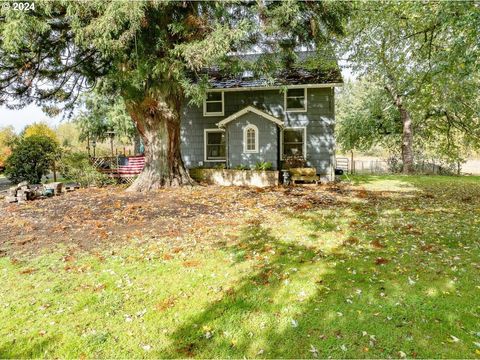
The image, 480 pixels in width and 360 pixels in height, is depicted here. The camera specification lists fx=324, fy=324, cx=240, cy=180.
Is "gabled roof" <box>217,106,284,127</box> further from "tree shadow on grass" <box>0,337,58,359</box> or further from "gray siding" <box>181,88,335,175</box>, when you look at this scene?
"tree shadow on grass" <box>0,337,58,359</box>

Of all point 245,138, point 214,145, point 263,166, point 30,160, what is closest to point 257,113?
point 245,138

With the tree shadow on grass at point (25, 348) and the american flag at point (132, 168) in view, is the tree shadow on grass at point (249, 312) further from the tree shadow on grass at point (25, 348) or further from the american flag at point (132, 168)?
the american flag at point (132, 168)

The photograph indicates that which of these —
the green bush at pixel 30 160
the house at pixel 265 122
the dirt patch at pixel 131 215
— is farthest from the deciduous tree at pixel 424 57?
the green bush at pixel 30 160

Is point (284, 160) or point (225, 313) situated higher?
point (284, 160)

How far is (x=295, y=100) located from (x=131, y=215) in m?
11.4

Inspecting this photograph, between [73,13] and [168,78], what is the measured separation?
123 inches

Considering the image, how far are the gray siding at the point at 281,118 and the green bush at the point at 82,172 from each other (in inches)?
200

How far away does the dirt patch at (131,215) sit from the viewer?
6555 mm

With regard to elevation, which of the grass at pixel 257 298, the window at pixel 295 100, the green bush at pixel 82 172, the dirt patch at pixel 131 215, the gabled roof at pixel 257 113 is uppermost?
the window at pixel 295 100

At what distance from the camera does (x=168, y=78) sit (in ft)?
34.9

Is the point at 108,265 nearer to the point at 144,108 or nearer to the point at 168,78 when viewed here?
the point at 168,78

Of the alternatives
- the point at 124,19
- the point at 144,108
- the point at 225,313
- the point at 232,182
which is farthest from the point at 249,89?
the point at 225,313

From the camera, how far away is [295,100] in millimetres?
16844


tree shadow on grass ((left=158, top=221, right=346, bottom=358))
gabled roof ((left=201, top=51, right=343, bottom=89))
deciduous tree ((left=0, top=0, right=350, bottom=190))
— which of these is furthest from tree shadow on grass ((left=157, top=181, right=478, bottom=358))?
gabled roof ((left=201, top=51, right=343, bottom=89))
